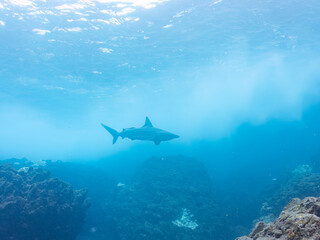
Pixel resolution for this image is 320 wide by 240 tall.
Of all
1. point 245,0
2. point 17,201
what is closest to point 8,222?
point 17,201

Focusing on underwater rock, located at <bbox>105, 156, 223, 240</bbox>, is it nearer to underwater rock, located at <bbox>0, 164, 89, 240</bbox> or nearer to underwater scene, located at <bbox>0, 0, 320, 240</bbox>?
underwater scene, located at <bbox>0, 0, 320, 240</bbox>

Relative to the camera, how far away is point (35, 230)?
889 cm

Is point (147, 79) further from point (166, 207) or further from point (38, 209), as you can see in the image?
point (38, 209)

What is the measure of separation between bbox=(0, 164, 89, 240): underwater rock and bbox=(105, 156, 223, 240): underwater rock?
144 inches

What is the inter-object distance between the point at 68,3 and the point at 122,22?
14.2ft

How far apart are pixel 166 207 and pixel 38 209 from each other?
25.9 ft

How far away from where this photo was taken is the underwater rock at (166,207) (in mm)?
11625

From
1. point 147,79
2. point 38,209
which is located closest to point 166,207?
point 38,209

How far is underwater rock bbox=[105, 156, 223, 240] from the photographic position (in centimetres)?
1162

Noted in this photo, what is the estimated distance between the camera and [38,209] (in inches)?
346

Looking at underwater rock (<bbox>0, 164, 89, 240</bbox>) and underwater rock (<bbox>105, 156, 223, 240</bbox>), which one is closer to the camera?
underwater rock (<bbox>0, 164, 89, 240</bbox>)

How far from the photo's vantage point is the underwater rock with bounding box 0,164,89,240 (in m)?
8.66

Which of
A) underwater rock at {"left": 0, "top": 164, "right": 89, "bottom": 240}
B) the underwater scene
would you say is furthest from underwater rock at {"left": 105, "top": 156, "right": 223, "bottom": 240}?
underwater rock at {"left": 0, "top": 164, "right": 89, "bottom": 240}

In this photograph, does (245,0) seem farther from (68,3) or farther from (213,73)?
(213,73)
